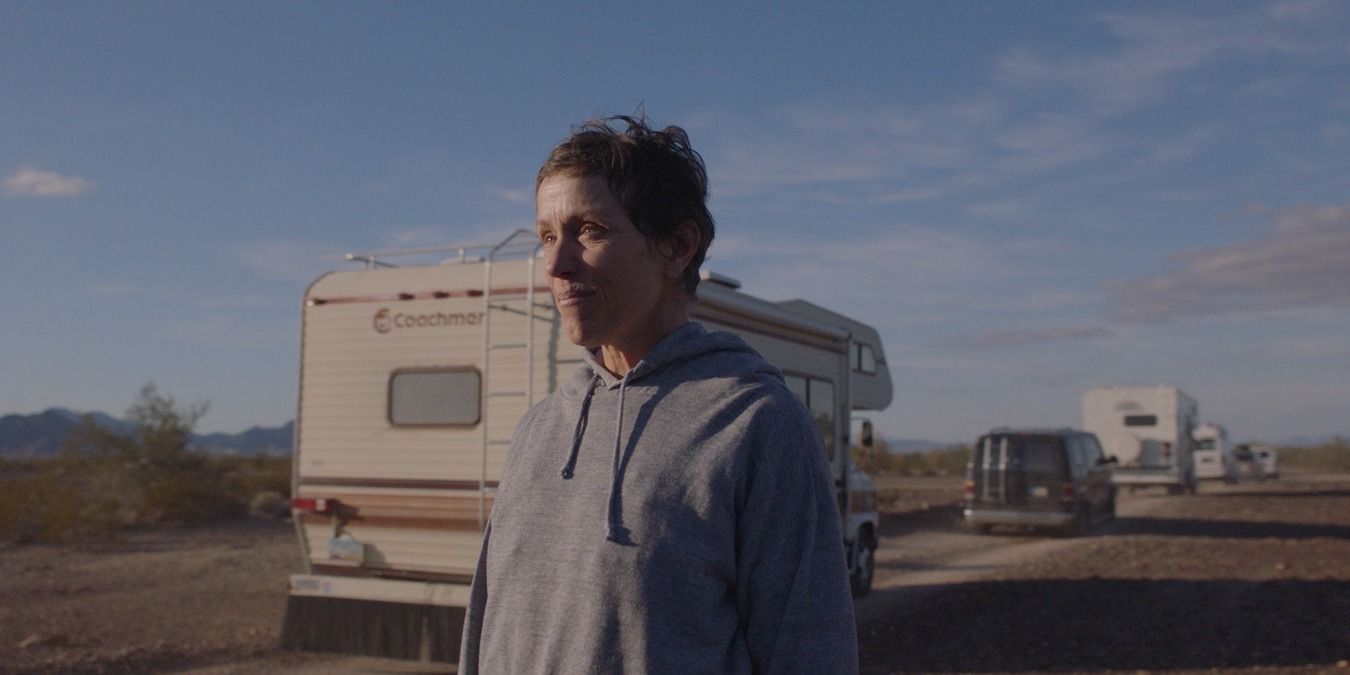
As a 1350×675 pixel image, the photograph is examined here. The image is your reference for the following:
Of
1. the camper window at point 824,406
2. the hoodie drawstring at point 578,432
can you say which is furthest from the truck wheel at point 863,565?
the hoodie drawstring at point 578,432

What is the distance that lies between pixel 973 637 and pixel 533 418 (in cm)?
778

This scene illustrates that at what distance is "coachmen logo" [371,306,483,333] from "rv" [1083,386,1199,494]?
997 inches

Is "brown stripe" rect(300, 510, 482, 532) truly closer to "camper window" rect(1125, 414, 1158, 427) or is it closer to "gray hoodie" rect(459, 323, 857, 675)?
"gray hoodie" rect(459, 323, 857, 675)

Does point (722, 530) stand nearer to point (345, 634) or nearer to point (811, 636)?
point (811, 636)

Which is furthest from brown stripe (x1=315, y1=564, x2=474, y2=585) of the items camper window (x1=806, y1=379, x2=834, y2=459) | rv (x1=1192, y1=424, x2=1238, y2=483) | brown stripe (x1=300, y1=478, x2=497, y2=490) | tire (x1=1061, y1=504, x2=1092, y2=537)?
rv (x1=1192, y1=424, x2=1238, y2=483)

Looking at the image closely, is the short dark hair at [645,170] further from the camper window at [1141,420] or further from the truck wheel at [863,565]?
the camper window at [1141,420]

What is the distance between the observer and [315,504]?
8.68 m

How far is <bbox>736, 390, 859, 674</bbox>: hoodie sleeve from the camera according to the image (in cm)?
192

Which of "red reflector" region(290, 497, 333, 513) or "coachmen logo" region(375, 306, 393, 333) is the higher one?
"coachmen logo" region(375, 306, 393, 333)

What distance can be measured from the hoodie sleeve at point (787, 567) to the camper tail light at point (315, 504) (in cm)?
714

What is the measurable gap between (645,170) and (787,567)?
2.40 ft

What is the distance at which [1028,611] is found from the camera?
10609 mm

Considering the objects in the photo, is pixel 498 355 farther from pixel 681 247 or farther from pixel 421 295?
pixel 681 247

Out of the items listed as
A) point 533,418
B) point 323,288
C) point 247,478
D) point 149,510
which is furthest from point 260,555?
point 533,418
